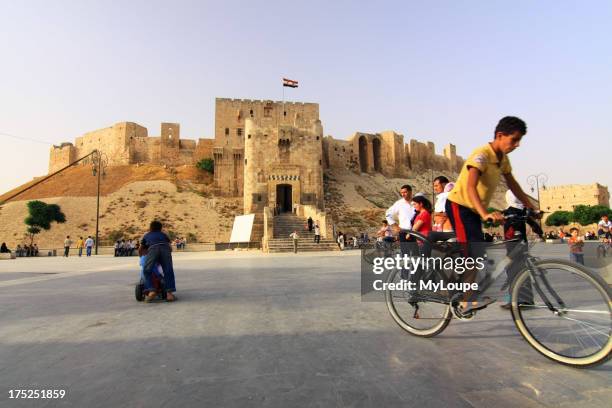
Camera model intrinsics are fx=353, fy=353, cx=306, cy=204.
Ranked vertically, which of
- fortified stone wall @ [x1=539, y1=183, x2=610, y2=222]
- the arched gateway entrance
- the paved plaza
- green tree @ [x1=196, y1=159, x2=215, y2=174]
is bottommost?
the paved plaza

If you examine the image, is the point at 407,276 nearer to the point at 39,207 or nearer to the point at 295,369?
the point at 295,369

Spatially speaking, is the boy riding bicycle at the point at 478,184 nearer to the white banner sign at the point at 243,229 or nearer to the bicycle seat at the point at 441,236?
the bicycle seat at the point at 441,236

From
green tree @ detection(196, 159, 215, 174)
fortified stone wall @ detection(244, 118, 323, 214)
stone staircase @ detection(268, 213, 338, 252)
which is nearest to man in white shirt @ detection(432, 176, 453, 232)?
stone staircase @ detection(268, 213, 338, 252)

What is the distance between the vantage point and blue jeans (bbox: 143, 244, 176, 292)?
496 cm

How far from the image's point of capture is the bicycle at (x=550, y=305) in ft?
7.14

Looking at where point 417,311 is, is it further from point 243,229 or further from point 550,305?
point 243,229

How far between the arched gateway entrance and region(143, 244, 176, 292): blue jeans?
29.0 m

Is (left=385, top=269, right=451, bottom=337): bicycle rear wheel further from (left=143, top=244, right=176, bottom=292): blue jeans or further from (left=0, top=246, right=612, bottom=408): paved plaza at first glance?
(left=143, top=244, right=176, bottom=292): blue jeans

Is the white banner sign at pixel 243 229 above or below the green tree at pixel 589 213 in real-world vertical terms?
below

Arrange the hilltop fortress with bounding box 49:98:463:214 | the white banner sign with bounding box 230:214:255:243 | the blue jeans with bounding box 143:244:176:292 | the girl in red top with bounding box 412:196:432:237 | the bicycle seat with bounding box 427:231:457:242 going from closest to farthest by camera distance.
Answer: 1. the bicycle seat with bounding box 427:231:457:242
2. the girl in red top with bounding box 412:196:432:237
3. the blue jeans with bounding box 143:244:176:292
4. the white banner sign with bounding box 230:214:255:243
5. the hilltop fortress with bounding box 49:98:463:214

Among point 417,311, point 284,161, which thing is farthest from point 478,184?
point 284,161

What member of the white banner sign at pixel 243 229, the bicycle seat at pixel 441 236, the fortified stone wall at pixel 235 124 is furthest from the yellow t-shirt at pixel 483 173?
the fortified stone wall at pixel 235 124

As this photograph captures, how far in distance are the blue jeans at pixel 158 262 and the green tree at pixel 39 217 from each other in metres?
37.8

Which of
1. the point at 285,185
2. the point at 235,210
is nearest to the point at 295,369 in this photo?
the point at 285,185
